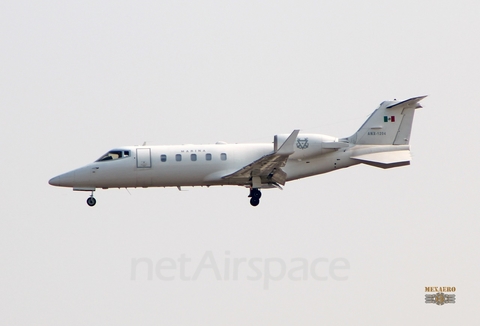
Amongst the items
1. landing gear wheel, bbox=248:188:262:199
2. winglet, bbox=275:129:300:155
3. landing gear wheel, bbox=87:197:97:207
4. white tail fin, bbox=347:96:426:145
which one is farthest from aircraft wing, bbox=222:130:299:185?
landing gear wheel, bbox=87:197:97:207

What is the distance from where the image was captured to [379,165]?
152 feet

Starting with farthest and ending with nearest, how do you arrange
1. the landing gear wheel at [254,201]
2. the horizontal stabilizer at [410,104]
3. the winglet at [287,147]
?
the horizontal stabilizer at [410,104] < the landing gear wheel at [254,201] < the winglet at [287,147]

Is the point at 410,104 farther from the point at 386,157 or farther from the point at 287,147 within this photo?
the point at 287,147

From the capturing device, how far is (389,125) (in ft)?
155

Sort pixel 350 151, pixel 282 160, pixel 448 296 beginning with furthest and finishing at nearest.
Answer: pixel 350 151, pixel 282 160, pixel 448 296

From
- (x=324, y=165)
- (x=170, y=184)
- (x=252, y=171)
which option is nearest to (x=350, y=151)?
(x=324, y=165)

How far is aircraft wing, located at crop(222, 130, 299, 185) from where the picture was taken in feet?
141

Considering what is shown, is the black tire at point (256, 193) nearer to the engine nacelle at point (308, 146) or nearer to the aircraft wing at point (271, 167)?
the aircraft wing at point (271, 167)

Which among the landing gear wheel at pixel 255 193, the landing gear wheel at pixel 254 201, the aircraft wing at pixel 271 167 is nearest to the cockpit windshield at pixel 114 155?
the aircraft wing at pixel 271 167

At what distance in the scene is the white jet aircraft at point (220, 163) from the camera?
149 feet

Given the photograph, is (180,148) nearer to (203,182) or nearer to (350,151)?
(203,182)

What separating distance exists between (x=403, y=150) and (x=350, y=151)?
224cm

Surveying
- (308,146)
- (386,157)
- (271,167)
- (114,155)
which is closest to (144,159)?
(114,155)

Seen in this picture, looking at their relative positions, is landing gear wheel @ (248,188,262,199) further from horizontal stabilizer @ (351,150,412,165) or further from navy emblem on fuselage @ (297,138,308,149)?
horizontal stabilizer @ (351,150,412,165)
